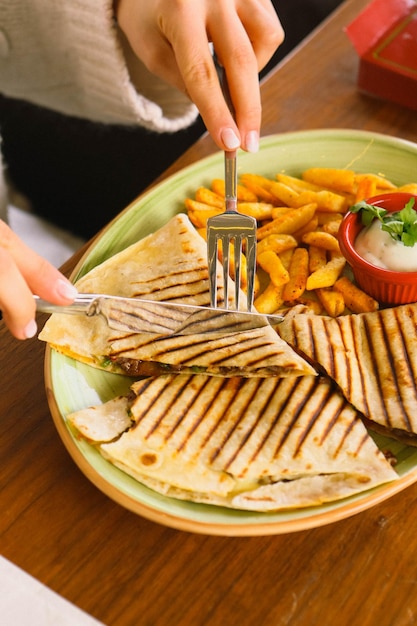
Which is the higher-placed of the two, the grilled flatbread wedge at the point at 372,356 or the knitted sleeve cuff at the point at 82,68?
the knitted sleeve cuff at the point at 82,68

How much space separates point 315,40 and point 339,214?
1.23 meters

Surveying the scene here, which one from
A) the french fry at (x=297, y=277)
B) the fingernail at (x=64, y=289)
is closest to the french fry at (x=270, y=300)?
the french fry at (x=297, y=277)

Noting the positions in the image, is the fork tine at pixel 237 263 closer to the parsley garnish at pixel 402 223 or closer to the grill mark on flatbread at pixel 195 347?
the grill mark on flatbread at pixel 195 347

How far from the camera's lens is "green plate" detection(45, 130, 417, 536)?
157 cm

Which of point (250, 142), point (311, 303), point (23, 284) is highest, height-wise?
point (23, 284)

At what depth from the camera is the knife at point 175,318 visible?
79.0 inches

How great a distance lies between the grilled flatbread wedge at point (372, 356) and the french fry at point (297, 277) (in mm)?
144

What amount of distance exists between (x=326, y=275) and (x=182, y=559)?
100 centimetres

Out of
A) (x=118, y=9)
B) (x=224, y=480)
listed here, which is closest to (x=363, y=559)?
(x=224, y=480)

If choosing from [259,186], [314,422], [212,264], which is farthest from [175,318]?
[259,186]

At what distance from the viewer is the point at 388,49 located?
9.41 ft

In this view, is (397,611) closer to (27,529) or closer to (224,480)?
(224,480)

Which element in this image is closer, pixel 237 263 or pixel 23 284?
pixel 23 284

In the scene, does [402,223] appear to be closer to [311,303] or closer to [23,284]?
[311,303]
